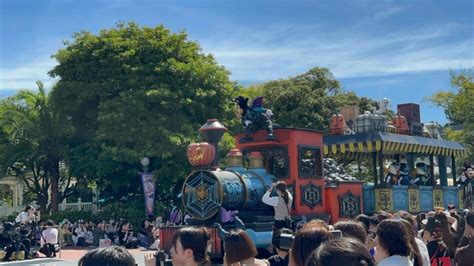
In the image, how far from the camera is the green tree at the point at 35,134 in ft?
87.8

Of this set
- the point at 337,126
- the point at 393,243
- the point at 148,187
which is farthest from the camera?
the point at 148,187

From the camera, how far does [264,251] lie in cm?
1074

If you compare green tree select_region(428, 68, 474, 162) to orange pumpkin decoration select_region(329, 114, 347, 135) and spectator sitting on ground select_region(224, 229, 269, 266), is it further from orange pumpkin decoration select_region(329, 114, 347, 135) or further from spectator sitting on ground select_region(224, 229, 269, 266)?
spectator sitting on ground select_region(224, 229, 269, 266)

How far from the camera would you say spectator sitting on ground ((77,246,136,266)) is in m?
2.54

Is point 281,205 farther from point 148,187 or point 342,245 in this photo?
point 148,187

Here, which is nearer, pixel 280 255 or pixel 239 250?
pixel 239 250

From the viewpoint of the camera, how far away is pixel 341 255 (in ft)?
7.13

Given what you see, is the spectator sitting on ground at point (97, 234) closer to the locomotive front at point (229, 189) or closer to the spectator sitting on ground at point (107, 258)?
the locomotive front at point (229, 189)

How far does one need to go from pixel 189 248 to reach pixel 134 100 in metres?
20.3

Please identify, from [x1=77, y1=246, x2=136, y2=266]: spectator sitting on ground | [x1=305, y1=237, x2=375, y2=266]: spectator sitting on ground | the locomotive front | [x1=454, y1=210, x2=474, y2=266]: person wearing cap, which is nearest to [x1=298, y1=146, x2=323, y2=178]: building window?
the locomotive front

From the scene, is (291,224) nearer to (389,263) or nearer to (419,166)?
(389,263)

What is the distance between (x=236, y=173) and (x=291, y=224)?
153 cm

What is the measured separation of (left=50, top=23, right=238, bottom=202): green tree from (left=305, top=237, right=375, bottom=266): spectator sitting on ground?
21171 mm

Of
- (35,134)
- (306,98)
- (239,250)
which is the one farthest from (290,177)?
(306,98)
